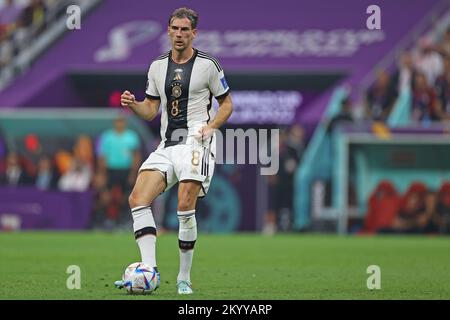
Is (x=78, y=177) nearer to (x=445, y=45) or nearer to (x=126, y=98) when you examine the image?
(x=445, y=45)

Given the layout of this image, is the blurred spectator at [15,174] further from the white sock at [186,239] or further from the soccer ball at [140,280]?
the soccer ball at [140,280]

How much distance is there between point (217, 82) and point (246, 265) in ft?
12.7

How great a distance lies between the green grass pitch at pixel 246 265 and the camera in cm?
954

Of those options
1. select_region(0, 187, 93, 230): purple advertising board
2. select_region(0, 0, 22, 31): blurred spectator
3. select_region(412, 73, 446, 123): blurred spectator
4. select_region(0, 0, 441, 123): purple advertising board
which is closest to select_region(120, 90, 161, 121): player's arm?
select_region(0, 187, 93, 230): purple advertising board

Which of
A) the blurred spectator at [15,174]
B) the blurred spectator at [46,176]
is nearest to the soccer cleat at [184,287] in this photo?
the blurred spectator at [46,176]

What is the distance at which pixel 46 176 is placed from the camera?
2325 cm

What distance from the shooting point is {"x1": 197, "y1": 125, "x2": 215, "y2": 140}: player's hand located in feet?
31.3

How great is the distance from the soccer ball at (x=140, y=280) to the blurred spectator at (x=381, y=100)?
49.2 ft

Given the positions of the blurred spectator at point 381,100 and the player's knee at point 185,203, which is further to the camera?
the blurred spectator at point 381,100

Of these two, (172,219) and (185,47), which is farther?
(172,219)

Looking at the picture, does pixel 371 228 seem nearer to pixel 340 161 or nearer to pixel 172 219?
pixel 340 161
